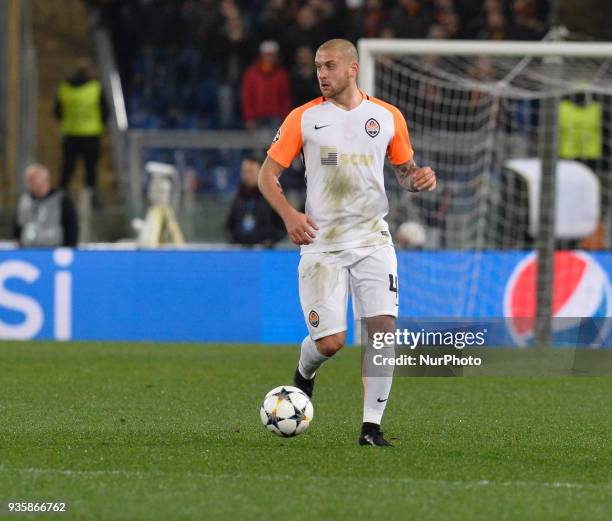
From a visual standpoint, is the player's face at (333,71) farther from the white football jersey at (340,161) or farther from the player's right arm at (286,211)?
the player's right arm at (286,211)

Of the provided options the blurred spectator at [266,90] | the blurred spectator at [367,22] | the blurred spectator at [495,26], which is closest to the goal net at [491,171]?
the blurred spectator at [495,26]

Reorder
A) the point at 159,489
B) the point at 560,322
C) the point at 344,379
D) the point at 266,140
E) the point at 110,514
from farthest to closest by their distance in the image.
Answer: the point at 266,140
the point at 560,322
the point at 344,379
the point at 159,489
the point at 110,514

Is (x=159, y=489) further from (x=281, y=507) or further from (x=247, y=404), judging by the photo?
(x=247, y=404)

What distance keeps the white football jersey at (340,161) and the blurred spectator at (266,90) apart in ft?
39.0

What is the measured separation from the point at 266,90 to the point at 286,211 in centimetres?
1229

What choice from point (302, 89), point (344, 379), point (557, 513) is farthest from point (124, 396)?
point (302, 89)

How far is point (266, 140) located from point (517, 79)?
372cm

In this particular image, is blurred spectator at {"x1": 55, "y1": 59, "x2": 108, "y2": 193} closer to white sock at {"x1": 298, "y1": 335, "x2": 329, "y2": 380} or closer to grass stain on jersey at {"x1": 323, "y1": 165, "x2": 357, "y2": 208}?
white sock at {"x1": 298, "y1": 335, "x2": 329, "y2": 380}

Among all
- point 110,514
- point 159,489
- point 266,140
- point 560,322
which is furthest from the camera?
point 266,140

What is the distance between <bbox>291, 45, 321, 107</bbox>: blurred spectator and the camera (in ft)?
64.2

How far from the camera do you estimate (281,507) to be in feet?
19.7

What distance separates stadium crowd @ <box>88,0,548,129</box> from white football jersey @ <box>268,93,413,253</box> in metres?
11.7

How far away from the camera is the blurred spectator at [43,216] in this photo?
16438 mm

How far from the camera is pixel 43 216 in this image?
16547 mm
